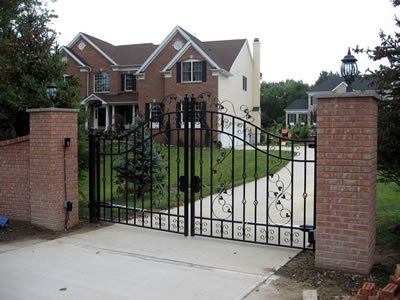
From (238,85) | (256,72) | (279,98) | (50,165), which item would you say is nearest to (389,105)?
(50,165)

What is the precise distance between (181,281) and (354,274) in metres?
2.03

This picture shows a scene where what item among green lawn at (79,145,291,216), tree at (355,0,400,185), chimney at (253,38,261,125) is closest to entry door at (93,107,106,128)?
chimney at (253,38,261,125)

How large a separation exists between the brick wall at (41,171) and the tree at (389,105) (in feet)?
16.6

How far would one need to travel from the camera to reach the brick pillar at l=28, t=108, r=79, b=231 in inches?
268

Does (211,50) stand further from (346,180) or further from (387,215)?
(346,180)

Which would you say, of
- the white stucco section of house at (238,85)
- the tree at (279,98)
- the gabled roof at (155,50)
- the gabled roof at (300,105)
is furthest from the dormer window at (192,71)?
the tree at (279,98)

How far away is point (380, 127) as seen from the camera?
5.64 m

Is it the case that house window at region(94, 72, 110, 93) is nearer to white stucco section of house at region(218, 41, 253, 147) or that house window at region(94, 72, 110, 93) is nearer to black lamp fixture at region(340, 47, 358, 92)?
white stucco section of house at region(218, 41, 253, 147)

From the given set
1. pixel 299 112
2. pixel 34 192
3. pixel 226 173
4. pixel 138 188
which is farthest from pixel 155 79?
pixel 299 112

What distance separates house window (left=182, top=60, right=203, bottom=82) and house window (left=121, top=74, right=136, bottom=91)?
22.0 ft

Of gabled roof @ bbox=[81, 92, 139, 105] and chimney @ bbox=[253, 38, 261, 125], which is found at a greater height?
chimney @ bbox=[253, 38, 261, 125]

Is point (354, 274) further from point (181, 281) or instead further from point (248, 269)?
point (181, 281)

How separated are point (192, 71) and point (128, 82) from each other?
767 centimetres

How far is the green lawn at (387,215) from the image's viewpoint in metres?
6.10
